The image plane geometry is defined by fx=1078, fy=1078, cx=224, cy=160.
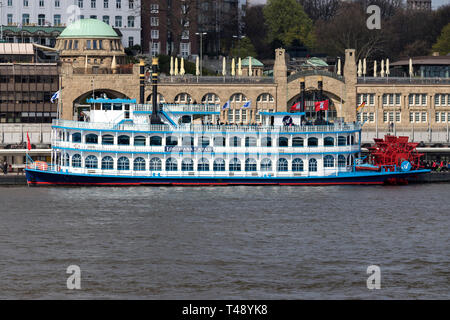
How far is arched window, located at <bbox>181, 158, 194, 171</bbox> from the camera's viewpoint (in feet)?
313

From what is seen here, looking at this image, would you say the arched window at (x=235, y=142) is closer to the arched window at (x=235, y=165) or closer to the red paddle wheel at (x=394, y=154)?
the arched window at (x=235, y=165)

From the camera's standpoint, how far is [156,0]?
160750mm

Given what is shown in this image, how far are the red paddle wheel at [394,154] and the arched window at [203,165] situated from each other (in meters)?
16.3

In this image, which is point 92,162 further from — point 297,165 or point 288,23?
point 288,23

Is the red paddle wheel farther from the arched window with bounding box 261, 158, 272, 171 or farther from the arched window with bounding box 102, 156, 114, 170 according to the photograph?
the arched window with bounding box 102, 156, 114, 170

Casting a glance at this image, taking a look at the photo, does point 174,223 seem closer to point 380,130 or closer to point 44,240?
point 44,240

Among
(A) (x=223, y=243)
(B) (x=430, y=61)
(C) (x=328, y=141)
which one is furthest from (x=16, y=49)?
(A) (x=223, y=243)

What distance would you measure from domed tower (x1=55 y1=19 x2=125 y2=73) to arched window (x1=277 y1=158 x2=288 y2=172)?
155 ft

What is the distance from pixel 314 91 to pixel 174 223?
69798mm

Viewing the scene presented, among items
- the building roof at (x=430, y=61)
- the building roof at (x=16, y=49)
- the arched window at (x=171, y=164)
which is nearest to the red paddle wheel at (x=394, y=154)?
the arched window at (x=171, y=164)

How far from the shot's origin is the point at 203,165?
3757 inches

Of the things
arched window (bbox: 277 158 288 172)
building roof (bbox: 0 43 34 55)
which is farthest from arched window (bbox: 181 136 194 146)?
building roof (bbox: 0 43 34 55)

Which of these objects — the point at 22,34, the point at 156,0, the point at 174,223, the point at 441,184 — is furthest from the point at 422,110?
the point at 174,223

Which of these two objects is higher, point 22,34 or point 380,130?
point 22,34
